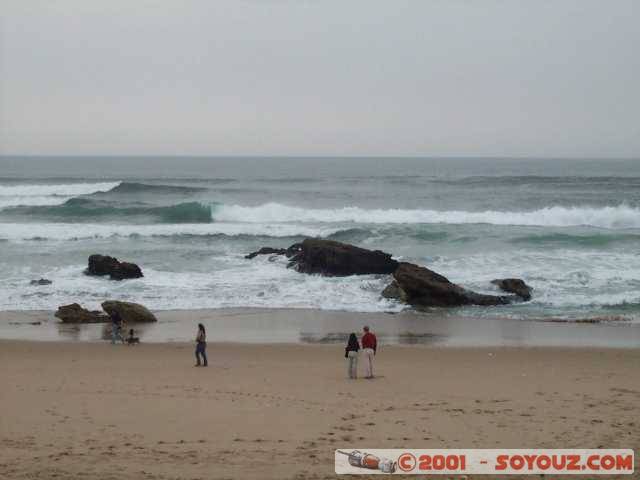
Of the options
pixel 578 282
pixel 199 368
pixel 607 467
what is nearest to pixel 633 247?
pixel 578 282

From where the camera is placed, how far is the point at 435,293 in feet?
68.8

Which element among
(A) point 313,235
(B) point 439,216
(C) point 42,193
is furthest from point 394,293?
(C) point 42,193

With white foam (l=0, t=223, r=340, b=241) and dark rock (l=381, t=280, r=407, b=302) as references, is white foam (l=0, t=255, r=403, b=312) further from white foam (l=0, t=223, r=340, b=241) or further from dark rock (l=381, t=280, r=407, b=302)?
white foam (l=0, t=223, r=340, b=241)

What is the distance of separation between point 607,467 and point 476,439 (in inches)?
61.6

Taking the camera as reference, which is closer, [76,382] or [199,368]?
[76,382]

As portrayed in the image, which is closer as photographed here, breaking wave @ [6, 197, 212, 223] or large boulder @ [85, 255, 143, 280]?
large boulder @ [85, 255, 143, 280]

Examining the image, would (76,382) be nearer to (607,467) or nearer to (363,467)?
(363,467)

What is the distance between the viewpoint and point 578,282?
23.4m

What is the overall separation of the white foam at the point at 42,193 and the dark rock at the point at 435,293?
32.7 metres

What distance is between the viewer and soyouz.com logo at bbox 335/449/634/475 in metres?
7.63

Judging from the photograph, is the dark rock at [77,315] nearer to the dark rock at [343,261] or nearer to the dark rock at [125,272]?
the dark rock at [125,272]

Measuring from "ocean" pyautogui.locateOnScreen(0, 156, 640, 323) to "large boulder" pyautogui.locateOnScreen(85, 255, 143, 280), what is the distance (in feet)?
1.42

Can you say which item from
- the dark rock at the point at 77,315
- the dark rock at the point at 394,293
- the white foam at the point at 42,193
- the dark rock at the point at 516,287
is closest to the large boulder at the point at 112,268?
the dark rock at the point at 77,315

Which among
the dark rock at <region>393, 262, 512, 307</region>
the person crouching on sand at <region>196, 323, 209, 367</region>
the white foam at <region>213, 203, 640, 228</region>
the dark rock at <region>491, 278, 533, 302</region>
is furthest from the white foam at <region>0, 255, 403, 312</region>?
the white foam at <region>213, 203, 640, 228</region>
